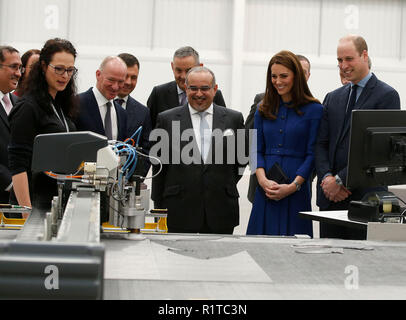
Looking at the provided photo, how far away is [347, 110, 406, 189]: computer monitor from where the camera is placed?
8.14 ft

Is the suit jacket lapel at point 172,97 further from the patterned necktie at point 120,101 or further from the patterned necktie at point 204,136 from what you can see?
the patterned necktie at point 204,136

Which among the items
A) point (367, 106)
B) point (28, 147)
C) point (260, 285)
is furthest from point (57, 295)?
point (367, 106)

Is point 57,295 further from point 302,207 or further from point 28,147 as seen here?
point 302,207

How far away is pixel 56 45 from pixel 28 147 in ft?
1.59

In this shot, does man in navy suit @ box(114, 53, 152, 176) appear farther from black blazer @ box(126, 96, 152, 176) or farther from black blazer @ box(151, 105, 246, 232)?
black blazer @ box(151, 105, 246, 232)

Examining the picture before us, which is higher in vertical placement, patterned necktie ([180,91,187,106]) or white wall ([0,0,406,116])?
white wall ([0,0,406,116])

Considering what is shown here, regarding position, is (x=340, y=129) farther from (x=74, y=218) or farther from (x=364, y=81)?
(x=74, y=218)

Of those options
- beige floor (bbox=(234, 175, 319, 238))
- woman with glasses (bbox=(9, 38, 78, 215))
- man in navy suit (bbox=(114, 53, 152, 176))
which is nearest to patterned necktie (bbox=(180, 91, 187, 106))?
man in navy suit (bbox=(114, 53, 152, 176))

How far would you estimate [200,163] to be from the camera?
116 inches

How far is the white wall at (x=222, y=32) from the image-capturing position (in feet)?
25.7

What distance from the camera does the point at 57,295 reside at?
1.09 metres

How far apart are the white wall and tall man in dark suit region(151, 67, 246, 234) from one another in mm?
4987

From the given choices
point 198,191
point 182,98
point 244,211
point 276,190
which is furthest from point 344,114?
point 244,211

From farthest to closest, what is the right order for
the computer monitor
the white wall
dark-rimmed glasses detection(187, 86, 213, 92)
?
1. the white wall
2. dark-rimmed glasses detection(187, 86, 213, 92)
3. the computer monitor
